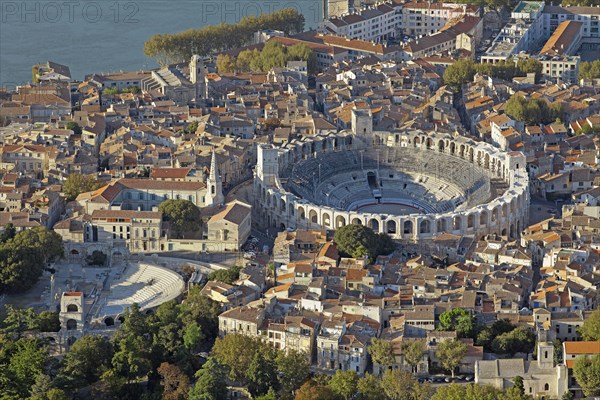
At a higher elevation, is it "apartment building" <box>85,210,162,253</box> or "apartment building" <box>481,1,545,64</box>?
"apartment building" <box>481,1,545,64</box>

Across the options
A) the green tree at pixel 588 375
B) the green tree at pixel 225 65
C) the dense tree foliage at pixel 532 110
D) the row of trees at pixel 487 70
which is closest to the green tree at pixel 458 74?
the row of trees at pixel 487 70

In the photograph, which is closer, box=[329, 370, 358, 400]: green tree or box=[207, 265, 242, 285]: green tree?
box=[329, 370, 358, 400]: green tree

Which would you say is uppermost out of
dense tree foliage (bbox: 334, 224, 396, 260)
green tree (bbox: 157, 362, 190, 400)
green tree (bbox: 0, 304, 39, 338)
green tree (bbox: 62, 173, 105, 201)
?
green tree (bbox: 62, 173, 105, 201)

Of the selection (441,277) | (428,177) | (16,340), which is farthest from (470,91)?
(16,340)

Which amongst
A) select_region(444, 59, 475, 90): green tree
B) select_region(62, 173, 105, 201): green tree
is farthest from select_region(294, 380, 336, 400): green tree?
select_region(444, 59, 475, 90): green tree

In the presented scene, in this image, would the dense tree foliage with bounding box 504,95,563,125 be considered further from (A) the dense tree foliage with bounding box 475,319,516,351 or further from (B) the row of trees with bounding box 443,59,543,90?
(A) the dense tree foliage with bounding box 475,319,516,351
